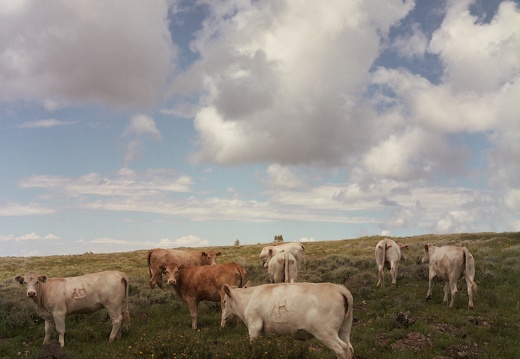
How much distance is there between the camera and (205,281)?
14.8 metres

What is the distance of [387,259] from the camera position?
A: 21.0 meters

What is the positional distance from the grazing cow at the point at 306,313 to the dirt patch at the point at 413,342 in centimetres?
337

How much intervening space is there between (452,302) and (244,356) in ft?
30.8

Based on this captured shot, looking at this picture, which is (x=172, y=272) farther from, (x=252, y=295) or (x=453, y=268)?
(x=453, y=268)

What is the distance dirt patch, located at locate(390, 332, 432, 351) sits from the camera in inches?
489

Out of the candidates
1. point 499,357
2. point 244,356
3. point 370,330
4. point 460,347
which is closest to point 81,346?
point 244,356

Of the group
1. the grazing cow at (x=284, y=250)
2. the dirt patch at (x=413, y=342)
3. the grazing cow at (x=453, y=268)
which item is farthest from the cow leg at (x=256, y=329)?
the grazing cow at (x=284, y=250)

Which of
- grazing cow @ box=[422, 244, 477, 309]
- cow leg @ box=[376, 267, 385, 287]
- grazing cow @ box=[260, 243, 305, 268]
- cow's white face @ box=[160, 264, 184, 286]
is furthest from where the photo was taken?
grazing cow @ box=[260, 243, 305, 268]

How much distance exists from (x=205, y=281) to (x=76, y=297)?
12.8 feet

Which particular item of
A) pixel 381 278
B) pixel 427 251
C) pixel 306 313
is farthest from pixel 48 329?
pixel 427 251

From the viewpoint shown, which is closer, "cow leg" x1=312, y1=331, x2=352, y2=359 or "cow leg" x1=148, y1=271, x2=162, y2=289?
"cow leg" x1=312, y1=331, x2=352, y2=359

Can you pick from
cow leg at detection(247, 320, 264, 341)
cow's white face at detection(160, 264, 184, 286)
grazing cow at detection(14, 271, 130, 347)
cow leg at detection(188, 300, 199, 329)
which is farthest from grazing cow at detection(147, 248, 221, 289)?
cow leg at detection(247, 320, 264, 341)

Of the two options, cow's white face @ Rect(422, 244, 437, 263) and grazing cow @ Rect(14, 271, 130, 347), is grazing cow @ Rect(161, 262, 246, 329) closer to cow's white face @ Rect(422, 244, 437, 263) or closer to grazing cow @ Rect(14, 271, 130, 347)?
grazing cow @ Rect(14, 271, 130, 347)

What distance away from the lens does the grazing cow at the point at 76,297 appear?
1348 centimetres
